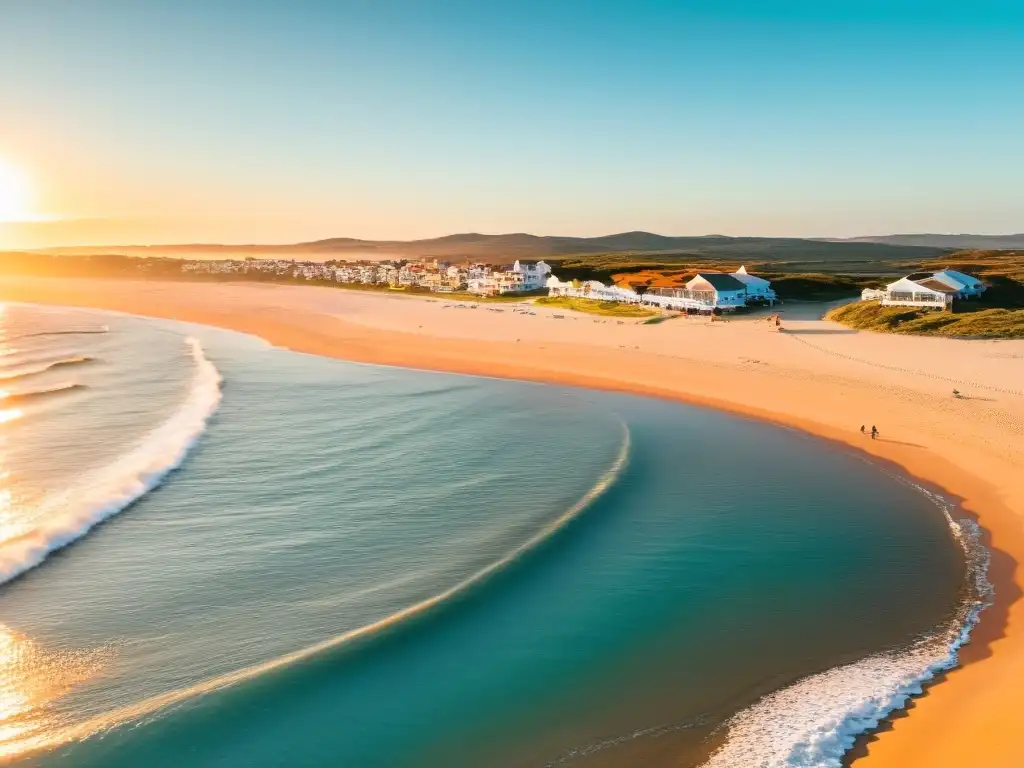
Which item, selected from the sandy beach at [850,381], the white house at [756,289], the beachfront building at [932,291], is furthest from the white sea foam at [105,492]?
the white house at [756,289]

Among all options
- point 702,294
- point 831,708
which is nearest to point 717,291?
point 702,294

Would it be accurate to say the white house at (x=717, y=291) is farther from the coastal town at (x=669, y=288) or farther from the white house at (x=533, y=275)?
the white house at (x=533, y=275)

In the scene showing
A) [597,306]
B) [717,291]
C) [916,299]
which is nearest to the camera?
[916,299]

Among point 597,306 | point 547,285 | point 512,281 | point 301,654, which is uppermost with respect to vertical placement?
point 512,281

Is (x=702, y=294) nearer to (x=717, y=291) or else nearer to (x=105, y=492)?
(x=717, y=291)

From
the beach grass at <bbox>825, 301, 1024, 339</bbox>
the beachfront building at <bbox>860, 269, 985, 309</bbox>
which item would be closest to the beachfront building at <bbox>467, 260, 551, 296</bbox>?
the beachfront building at <bbox>860, 269, 985, 309</bbox>

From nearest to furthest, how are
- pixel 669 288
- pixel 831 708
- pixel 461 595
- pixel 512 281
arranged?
pixel 831 708 → pixel 461 595 → pixel 669 288 → pixel 512 281
